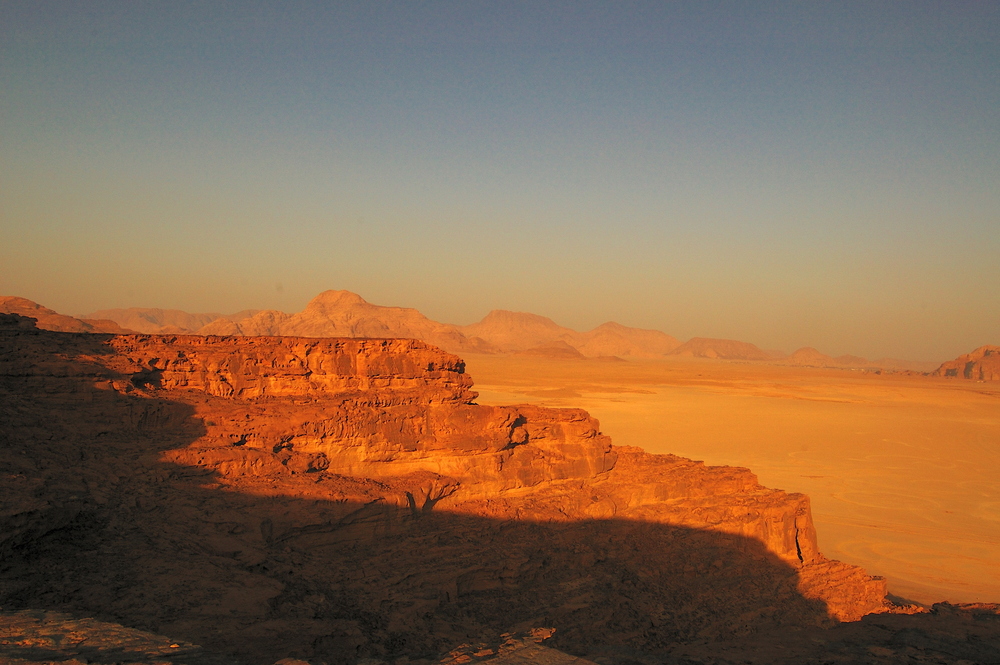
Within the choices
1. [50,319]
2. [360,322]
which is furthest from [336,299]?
[50,319]

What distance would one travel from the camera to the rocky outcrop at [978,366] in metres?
105

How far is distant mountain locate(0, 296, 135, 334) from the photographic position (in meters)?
23.3

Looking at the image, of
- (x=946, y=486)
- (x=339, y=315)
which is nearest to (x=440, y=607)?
(x=946, y=486)

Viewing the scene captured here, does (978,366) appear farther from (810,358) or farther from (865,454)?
(865,454)

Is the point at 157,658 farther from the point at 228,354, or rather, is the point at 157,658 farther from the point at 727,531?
the point at 727,531

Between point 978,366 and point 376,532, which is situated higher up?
point 978,366

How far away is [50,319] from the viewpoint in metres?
25.0

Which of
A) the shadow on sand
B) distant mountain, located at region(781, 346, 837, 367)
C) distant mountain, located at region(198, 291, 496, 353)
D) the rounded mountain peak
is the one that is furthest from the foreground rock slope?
distant mountain, located at region(781, 346, 837, 367)

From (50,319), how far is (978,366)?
Answer: 435 feet

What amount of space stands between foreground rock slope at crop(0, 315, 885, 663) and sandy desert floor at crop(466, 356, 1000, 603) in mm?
5516

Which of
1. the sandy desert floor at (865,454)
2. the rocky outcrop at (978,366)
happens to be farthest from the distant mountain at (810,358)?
the sandy desert floor at (865,454)

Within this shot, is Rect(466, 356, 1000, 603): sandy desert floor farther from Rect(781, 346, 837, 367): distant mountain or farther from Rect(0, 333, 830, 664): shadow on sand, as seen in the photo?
Rect(781, 346, 837, 367): distant mountain

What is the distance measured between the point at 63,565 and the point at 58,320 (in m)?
22.9

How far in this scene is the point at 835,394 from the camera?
211 ft
